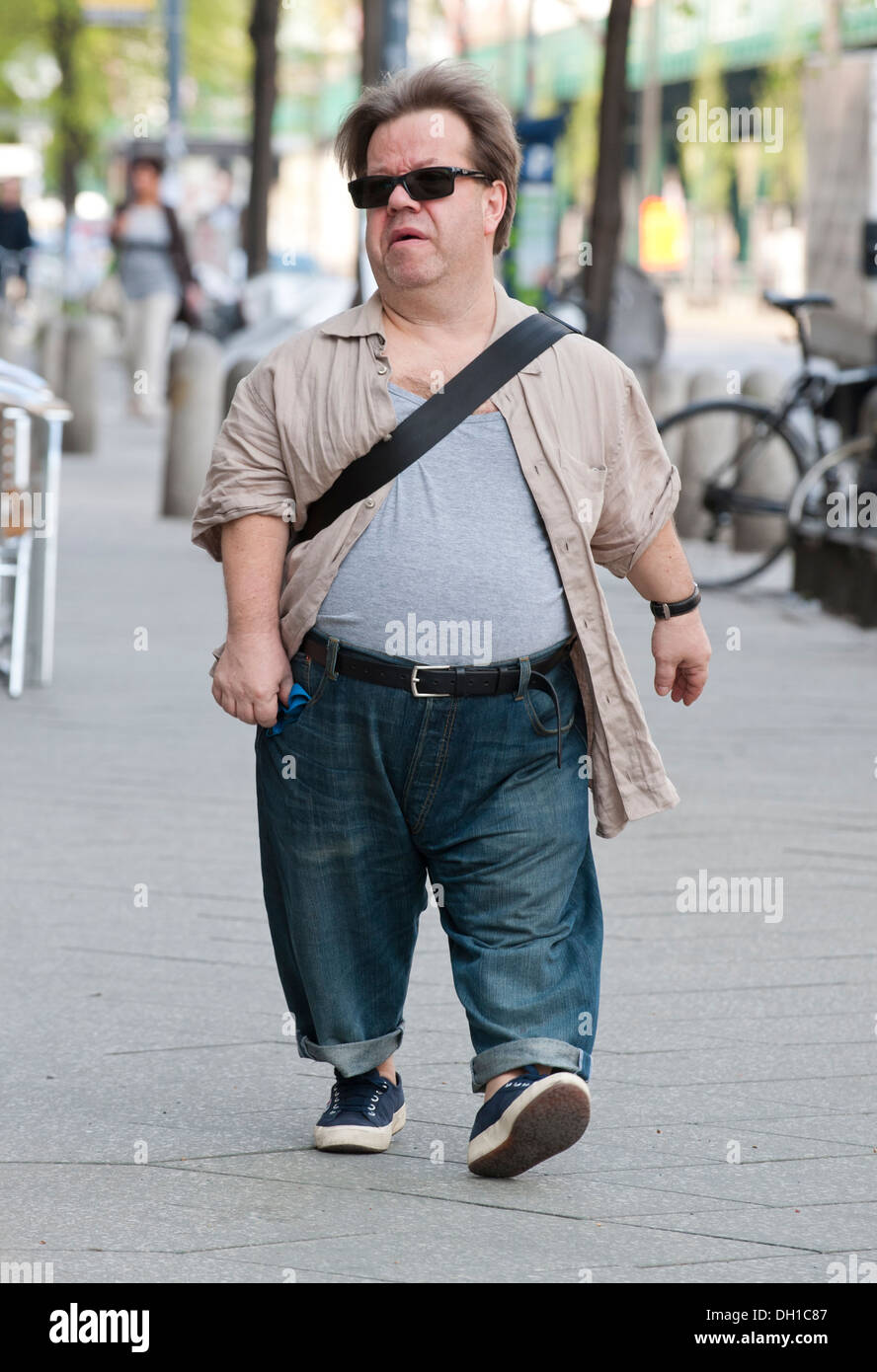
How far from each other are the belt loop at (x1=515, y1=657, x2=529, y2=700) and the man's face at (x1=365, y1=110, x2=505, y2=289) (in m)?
0.62

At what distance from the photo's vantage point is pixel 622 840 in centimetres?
636

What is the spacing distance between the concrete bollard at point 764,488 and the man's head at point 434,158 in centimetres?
742

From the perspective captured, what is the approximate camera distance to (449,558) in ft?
11.9

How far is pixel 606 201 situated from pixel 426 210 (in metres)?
10.6

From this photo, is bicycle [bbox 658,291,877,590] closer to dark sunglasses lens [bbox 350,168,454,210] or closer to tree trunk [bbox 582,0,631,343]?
tree trunk [bbox 582,0,631,343]

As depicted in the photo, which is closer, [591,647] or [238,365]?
[591,647]

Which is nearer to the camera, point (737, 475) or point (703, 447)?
point (737, 475)

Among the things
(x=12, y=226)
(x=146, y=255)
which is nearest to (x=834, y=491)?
(x=146, y=255)

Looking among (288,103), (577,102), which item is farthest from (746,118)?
(288,103)

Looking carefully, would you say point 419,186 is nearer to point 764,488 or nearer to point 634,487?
point 634,487

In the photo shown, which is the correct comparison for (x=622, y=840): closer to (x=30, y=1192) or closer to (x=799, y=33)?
(x=30, y=1192)

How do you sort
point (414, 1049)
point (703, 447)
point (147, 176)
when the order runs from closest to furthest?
point (414, 1049), point (703, 447), point (147, 176)
